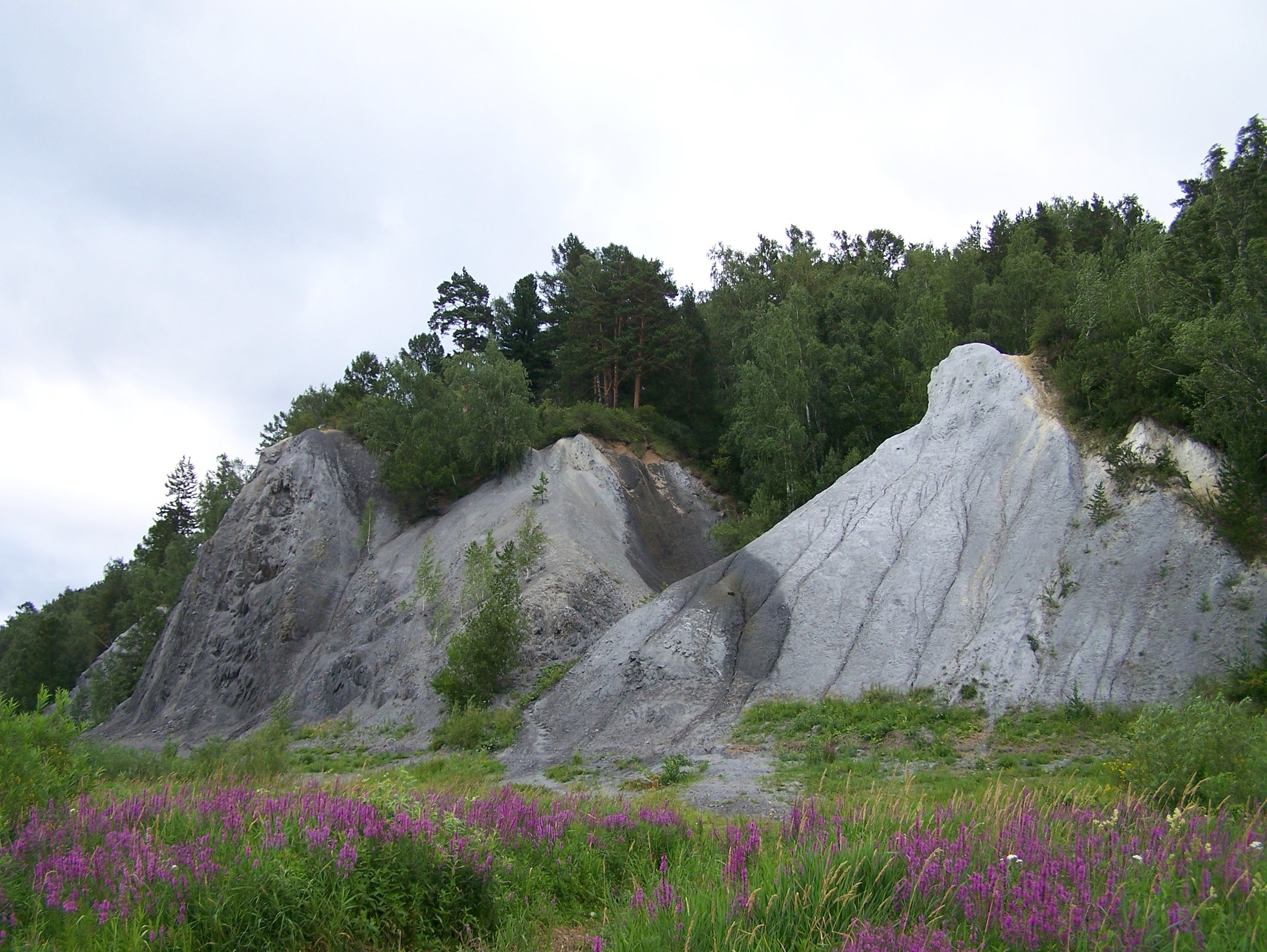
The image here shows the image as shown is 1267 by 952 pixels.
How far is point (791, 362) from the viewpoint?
39.5m

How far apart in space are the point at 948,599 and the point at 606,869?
676 inches

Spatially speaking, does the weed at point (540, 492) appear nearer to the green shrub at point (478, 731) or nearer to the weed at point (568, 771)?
the green shrub at point (478, 731)

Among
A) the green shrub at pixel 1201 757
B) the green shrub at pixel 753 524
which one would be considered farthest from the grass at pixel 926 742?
the green shrub at pixel 753 524

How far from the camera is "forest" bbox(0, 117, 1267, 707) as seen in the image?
22.1 m

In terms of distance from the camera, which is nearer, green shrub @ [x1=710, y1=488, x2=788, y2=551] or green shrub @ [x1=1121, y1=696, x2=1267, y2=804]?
green shrub @ [x1=1121, y1=696, x2=1267, y2=804]

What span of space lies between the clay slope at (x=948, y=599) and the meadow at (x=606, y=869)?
1034 cm

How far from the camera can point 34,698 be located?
177 feet

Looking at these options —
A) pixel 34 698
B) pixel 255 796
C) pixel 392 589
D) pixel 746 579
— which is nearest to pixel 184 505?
pixel 34 698

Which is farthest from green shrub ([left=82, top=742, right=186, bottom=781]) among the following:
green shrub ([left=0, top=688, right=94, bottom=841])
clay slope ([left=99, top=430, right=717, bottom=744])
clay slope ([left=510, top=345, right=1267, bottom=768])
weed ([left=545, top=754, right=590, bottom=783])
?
clay slope ([left=99, top=430, right=717, bottom=744])

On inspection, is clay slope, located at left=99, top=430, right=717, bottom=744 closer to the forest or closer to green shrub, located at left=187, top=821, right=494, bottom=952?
the forest

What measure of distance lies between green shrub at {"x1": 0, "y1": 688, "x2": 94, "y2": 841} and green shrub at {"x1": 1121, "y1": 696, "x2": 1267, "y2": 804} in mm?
10587

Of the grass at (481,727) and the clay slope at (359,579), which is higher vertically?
the clay slope at (359,579)

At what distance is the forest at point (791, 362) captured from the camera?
22078 mm

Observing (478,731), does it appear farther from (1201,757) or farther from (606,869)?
(1201,757)
